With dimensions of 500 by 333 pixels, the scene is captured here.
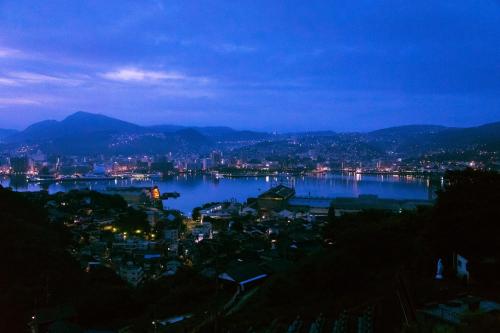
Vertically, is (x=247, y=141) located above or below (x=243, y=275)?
above

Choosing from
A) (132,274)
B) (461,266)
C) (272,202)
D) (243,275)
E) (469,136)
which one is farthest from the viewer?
(469,136)

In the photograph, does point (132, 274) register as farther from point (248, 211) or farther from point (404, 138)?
point (404, 138)

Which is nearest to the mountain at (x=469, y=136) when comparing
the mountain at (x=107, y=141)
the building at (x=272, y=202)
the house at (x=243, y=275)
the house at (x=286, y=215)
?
the building at (x=272, y=202)

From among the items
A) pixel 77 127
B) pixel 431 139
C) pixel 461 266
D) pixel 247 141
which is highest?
pixel 77 127

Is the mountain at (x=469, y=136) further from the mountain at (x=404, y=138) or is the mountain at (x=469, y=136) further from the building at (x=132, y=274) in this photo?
the building at (x=132, y=274)

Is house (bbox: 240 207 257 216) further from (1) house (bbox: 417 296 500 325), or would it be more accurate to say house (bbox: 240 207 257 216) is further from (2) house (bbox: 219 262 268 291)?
(1) house (bbox: 417 296 500 325)

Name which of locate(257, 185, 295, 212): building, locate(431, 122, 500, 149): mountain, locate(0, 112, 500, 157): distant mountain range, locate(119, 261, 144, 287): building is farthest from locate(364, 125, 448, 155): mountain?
locate(119, 261, 144, 287): building

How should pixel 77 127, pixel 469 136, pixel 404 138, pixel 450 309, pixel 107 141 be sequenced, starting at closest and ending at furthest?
1. pixel 450 309
2. pixel 469 136
3. pixel 404 138
4. pixel 107 141
5. pixel 77 127

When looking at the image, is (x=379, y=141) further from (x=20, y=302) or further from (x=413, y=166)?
(x=20, y=302)

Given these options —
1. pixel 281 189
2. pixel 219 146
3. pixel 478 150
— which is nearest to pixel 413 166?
pixel 478 150

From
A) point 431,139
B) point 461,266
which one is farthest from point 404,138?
point 461,266

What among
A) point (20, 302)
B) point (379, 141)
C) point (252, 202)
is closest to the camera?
point (20, 302)
